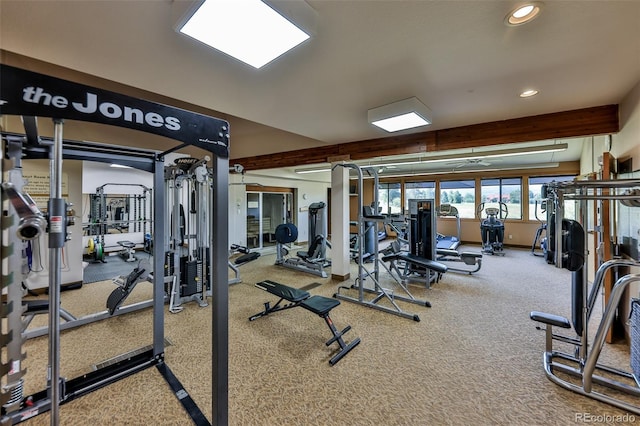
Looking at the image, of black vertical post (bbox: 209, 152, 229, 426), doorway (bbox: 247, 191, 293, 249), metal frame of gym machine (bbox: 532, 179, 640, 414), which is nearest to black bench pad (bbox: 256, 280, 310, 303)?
black vertical post (bbox: 209, 152, 229, 426)

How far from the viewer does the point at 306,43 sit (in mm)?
1704

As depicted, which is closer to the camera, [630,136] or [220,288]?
[220,288]

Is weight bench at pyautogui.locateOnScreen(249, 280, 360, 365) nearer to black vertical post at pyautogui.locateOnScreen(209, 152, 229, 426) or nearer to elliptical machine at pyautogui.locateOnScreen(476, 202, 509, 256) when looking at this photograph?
black vertical post at pyautogui.locateOnScreen(209, 152, 229, 426)

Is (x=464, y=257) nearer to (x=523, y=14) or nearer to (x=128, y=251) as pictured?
(x=523, y=14)

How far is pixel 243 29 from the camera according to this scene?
1.44 metres

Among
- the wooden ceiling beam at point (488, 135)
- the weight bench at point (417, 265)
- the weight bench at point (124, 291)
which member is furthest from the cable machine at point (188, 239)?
the weight bench at point (417, 265)

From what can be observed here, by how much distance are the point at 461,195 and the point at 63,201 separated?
1001cm

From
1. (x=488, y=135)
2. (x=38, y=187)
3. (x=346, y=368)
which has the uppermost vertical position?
(x=488, y=135)

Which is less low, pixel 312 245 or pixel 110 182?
pixel 110 182

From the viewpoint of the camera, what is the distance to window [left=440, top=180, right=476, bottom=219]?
8867mm

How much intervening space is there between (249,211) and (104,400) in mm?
5682

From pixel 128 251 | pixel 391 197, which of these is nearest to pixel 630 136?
pixel 391 197

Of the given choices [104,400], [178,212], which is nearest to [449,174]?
[178,212]

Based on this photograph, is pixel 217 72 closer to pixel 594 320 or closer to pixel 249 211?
pixel 594 320
